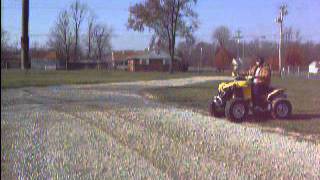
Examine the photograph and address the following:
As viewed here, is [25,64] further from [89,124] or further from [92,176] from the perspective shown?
[92,176]

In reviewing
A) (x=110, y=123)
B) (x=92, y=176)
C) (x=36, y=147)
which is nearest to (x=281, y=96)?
(x=110, y=123)

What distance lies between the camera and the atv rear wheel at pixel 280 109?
14648 millimetres

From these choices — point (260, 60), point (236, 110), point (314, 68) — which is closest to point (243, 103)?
point (236, 110)

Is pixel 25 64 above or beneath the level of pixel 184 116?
above

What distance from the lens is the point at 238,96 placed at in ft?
49.3

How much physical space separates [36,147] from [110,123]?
3.55m

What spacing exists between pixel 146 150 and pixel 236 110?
579 cm

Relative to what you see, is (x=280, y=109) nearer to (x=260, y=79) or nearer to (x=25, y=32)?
(x=260, y=79)

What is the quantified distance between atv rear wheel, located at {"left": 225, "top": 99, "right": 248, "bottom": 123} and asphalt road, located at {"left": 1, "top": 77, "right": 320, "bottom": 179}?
1.19ft

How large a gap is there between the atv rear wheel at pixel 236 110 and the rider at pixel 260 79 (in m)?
0.68

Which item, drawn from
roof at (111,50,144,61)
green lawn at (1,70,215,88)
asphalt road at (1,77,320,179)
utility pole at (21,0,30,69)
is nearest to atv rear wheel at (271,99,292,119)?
asphalt road at (1,77,320,179)

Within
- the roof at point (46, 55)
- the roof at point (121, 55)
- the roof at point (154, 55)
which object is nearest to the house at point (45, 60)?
the roof at point (46, 55)

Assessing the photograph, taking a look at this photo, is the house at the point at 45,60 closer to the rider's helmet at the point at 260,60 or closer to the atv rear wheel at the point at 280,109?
the rider's helmet at the point at 260,60

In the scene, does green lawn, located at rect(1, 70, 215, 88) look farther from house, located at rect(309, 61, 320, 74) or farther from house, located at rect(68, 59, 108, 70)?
house, located at rect(309, 61, 320, 74)
